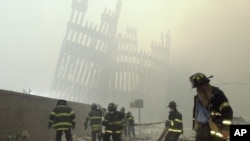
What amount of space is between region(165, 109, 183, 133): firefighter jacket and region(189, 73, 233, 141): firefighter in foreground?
4.69 metres

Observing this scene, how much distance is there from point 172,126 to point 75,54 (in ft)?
125

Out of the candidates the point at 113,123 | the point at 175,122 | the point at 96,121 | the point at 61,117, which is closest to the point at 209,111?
the point at 113,123

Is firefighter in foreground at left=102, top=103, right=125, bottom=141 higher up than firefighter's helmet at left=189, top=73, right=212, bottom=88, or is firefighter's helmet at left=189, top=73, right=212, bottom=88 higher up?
firefighter's helmet at left=189, top=73, right=212, bottom=88

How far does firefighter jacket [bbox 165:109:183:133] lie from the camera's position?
9711 mm

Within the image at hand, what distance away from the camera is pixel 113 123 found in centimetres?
943

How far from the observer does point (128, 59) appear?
184 ft

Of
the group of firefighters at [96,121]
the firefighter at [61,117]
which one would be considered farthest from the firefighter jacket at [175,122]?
the firefighter at [61,117]

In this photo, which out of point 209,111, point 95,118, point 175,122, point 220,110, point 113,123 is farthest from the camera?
point 95,118

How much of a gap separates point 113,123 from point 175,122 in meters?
1.67

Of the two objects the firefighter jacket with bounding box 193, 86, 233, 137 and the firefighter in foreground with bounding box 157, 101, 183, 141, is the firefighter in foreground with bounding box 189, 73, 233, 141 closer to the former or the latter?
the firefighter jacket with bounding box 193, 86, 233, 137

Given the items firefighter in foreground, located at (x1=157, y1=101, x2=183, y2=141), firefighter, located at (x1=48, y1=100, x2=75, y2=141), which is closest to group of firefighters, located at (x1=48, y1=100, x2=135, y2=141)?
firefighter, located at (x1=48, y1=100, x2=75, y2=141)

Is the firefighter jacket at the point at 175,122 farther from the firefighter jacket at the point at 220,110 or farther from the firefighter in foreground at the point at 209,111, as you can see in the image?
the firefighter jacket at the point at 220,110

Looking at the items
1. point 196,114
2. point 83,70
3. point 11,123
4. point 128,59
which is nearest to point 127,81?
point 128,59

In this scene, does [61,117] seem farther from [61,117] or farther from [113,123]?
[113,123]
